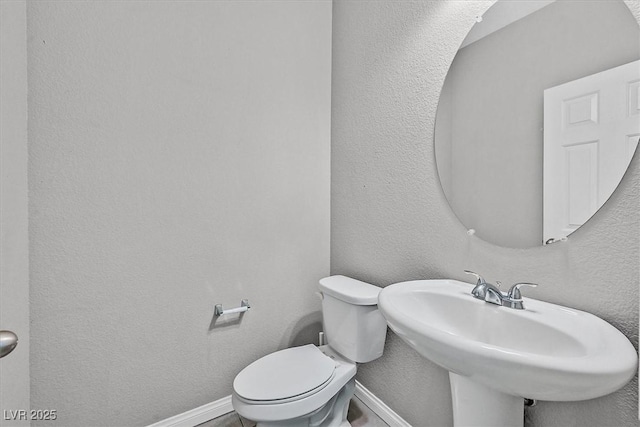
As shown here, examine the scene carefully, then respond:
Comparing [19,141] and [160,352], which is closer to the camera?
[19,141]

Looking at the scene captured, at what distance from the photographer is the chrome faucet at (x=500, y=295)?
884 millimetres

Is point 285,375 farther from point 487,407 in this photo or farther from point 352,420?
point 487,407

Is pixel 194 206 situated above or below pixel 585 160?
below

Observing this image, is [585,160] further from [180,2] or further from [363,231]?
[180,2]

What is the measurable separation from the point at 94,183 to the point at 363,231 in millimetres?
1193

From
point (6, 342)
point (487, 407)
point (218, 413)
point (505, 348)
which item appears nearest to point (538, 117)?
point (505, 348)

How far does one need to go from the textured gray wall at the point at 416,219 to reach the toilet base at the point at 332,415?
19cm

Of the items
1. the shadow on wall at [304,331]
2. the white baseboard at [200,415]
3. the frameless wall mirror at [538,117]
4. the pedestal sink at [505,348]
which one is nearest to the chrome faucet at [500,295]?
the pedestal sink at [505,348]

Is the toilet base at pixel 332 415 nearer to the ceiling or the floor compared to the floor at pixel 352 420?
nearer to the ceiling

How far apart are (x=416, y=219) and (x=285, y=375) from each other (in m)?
0.84

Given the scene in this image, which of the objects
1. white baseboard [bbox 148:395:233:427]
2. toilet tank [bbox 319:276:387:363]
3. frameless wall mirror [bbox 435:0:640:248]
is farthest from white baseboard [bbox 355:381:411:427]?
frameless wall mirror [bbox 435:0:640:248]


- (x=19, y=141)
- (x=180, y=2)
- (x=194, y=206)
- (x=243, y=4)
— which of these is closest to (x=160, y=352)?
(x=194, y=206)

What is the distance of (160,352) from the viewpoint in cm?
136

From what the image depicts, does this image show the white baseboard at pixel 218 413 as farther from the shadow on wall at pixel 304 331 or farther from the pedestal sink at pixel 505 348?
the pedestal sink at pixel 505 348
